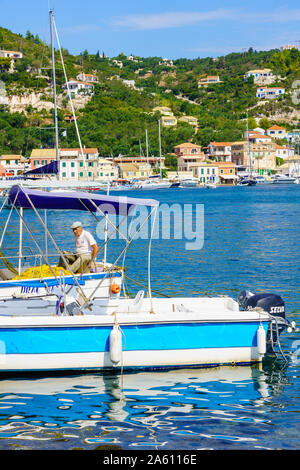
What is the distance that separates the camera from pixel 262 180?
126500 millimetres

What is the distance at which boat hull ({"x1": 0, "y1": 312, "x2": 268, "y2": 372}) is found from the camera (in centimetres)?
1000

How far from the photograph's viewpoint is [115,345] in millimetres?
10000

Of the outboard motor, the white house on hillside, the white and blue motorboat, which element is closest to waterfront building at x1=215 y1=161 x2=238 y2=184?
the white house on hillside

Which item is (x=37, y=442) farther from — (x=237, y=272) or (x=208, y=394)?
(x=237, y=272)

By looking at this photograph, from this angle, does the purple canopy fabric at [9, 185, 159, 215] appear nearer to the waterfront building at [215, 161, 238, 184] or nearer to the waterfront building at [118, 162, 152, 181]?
the waterfront building at [118, 162, 152, 181]

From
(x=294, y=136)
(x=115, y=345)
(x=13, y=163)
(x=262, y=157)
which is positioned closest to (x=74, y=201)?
(x=115, y=345)

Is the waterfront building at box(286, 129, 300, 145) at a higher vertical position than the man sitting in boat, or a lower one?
higher

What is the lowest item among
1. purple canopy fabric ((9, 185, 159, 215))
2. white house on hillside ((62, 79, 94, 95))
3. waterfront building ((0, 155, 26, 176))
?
purple canopy fabric ((9, 185, 159, 215))

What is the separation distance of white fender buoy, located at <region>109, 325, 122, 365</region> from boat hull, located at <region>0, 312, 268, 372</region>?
10 centimetres

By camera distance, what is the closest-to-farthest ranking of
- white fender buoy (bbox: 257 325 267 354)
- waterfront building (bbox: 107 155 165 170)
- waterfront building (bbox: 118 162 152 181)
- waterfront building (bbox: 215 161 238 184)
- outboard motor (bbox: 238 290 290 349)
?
white fender buoy (bbox: 257 325 267 354), outboard motor (bbox: 238 290 290 349), waterfront building (bbox: 118 162 152 181), waterfront building (bbox: 215 161 238 184), waterfront building (bbox: 107 155 165 170)

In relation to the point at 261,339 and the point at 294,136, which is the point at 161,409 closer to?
the point at 261,339

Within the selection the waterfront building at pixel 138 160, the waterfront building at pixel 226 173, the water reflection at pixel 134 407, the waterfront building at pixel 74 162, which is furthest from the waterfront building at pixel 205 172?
the water reflection at pixel 134 407

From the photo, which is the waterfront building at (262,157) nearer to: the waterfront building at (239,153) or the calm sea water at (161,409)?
the waterfront building at (239,153)
